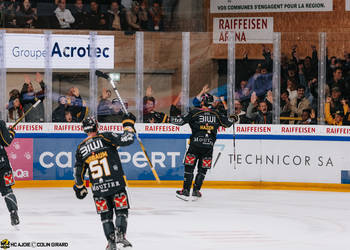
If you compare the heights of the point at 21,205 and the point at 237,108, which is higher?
the point at 237,108

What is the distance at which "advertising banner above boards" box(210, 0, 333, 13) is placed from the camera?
16.2m

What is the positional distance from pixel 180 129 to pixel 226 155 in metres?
0.87

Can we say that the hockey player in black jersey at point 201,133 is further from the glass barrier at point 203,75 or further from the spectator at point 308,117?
the spectator at point 308,117

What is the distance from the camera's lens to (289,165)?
12.5 m

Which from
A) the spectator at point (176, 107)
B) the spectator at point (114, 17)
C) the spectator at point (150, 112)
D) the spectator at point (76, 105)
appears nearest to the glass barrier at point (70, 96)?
the spectator at point (76, 105)

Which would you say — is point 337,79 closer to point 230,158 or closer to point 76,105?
point 230,158

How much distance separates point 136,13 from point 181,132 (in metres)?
4.02

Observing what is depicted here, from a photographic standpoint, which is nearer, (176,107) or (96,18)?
(176,107)

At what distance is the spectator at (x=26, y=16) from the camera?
48.3 ft

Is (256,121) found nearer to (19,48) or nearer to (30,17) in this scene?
(19,48)

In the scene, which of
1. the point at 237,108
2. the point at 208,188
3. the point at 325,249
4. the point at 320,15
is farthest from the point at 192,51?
the point at 325,249

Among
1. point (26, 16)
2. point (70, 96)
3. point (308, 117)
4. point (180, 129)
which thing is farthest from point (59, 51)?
point (308, 117)

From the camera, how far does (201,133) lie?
1110cm

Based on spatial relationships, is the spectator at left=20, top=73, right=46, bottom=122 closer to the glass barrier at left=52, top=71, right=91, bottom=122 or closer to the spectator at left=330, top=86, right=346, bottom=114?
the glass barrier at left=52, top=71, right=91, bottom=122
